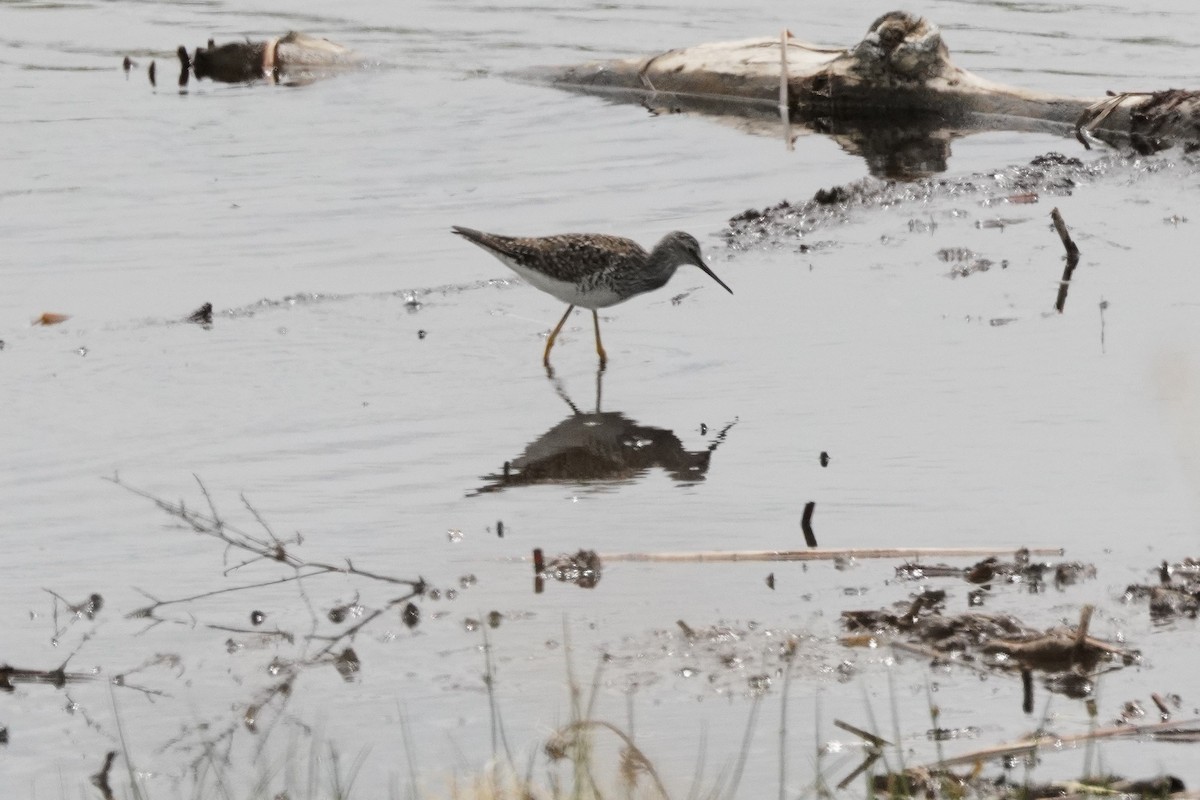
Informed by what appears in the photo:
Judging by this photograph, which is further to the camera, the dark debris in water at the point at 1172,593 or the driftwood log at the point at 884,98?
the driftwood log at the point at 884,98

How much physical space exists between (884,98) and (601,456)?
871 cm

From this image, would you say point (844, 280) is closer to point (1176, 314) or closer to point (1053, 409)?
point (1176, 314)

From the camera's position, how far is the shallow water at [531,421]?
5195mm

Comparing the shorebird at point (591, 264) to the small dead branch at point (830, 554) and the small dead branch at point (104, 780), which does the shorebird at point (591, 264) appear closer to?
the small dead branch at point (830, 554)

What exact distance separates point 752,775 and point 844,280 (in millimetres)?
6123

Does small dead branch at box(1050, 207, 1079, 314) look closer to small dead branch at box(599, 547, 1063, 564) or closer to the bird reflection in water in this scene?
the bird reflection in water

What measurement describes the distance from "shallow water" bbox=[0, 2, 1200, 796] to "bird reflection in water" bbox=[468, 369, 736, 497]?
9 cm

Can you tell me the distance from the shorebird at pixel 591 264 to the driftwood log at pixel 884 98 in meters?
4.39

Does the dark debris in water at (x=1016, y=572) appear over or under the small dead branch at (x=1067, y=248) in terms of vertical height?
under

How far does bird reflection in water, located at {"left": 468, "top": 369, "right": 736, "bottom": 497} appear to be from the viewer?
7.41 meters

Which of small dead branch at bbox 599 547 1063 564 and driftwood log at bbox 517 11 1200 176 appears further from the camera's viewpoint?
driftwood log at bbox 517 11 1200 176

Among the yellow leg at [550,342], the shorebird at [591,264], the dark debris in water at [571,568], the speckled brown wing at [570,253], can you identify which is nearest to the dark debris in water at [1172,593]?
the dark debris in water at [571,568]

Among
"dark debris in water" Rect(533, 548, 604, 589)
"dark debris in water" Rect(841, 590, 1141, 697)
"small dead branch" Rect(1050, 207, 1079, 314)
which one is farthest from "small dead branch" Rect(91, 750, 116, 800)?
→ "small dead branch" Rect(1050, 207, 1079, 314)

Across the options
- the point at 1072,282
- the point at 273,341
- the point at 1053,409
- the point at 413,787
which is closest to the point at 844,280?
the point at 1072,282
